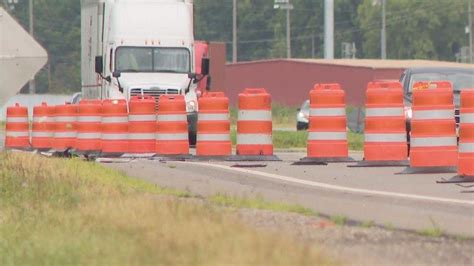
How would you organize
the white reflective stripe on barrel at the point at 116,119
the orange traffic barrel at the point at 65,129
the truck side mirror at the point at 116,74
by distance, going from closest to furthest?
the white reflective stripe on barrel at the point at 116,119 < the orange traffic barrel at the point at 65,129 < the truck side mirror at the point at 116,74

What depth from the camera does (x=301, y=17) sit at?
12694 cm

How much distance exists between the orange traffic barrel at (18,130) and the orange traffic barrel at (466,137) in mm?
15666

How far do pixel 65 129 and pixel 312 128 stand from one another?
8.34m

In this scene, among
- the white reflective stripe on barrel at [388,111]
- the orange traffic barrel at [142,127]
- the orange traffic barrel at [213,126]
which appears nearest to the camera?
the white reflective stripe on barrel at [388,111]

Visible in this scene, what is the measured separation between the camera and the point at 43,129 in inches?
1069

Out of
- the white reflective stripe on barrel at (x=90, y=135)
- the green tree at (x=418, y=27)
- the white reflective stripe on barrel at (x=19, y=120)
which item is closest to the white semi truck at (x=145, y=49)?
the white reflective stripe on barrel at (x=19, y=120)

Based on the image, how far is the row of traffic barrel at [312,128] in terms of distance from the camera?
15531 mm

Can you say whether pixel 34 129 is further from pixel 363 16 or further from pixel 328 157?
pixel 363 16

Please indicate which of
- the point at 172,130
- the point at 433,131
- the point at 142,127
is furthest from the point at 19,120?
the point at 433,131

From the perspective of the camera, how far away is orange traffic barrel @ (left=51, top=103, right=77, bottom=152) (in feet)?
81.1

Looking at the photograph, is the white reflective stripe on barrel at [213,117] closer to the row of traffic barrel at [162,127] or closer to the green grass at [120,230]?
the row of traffic barrel at [162,127]

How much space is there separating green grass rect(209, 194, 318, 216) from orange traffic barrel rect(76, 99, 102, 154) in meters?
11.1

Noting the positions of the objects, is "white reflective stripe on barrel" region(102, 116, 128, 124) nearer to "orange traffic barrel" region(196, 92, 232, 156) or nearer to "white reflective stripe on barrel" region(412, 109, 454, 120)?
"orange traffic barrel" region(196, 92, 232, 156)

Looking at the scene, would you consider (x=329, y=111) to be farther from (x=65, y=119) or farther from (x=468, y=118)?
(x=65, y=119)
